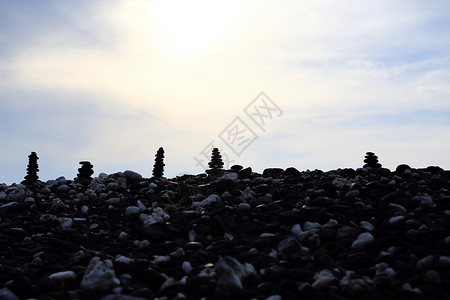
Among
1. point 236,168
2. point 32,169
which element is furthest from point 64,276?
point 32,169

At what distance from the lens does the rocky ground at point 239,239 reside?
5723 millimetres

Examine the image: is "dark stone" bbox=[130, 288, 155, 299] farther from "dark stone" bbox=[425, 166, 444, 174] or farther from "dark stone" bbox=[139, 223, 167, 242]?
"dark stone" bbox=[425, 166, 444, 174]

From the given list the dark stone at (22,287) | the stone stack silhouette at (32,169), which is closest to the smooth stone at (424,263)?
the dark stone at (22,287)

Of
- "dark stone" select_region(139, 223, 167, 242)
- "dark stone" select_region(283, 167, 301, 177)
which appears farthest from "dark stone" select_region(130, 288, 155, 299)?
"dark stone" select_region(283, 167, 301, 177)

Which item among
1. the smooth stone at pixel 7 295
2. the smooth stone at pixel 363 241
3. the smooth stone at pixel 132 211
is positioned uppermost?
the smooth stone at pixel 132 211

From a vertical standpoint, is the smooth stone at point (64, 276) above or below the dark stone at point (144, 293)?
above

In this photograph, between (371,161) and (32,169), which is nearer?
(371,161)

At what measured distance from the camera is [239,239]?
7410 millimetres

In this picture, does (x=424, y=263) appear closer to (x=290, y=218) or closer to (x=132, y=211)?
(x=290, y=218)

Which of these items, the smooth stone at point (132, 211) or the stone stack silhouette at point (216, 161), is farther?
the stone stack silhouette at point (216, 161)

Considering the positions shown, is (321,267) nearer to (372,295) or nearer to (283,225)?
(372,295)

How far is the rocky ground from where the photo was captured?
5.72m

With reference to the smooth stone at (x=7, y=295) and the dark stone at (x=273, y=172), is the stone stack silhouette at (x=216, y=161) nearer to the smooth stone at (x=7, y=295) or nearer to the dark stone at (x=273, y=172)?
the dark stone at (x=273, y=172)

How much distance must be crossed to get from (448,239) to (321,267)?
1829 millimetres
